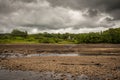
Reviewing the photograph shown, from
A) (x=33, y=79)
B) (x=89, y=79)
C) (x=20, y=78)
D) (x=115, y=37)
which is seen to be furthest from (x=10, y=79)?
(x=115, y=37)

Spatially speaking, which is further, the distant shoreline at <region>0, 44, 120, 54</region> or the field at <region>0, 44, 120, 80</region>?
the distant shoreline at <region>0, 44, 120, 54</region>

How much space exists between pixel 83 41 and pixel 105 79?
138 meters

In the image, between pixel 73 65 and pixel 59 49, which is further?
pixel 59 49

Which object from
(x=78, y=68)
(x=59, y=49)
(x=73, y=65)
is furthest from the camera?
(x=59, y=49)

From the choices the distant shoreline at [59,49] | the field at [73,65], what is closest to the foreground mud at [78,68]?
the field at [73,65]

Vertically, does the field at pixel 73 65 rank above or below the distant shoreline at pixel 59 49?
above

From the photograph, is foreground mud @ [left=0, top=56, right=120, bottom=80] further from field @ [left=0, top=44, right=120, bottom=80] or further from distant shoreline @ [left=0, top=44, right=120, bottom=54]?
distant shoreline @ [left=0, top=44, right=120, bottom=54]

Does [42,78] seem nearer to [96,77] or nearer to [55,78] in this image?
[55,78]

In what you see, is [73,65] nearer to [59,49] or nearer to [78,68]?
[78,68]

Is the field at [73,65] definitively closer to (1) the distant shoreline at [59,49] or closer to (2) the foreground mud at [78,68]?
(2) the foreground mud at [78,68]

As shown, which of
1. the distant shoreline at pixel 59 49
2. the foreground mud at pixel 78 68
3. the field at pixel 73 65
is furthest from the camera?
the distant shoreline at pixel 59 49

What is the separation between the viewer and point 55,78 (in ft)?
72.7

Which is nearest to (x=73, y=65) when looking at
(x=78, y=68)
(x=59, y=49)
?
(x=78, y=68)

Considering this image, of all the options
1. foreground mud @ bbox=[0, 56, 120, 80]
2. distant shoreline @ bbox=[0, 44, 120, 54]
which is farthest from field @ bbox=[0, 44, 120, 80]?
distant shoreline @ bbox=[0, 44, 120, 54]
